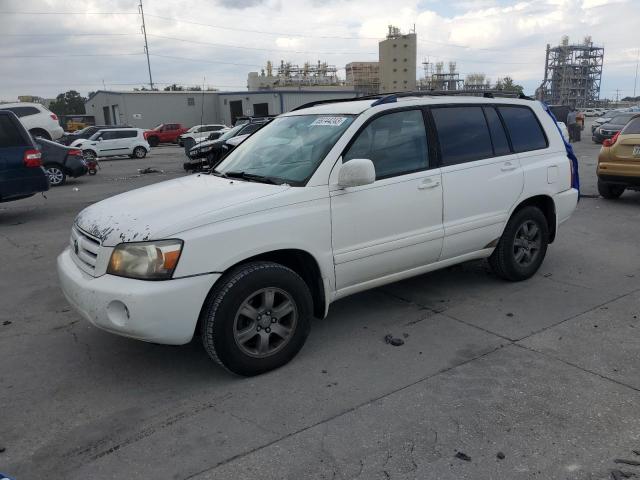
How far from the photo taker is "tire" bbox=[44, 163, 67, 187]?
48.5ft

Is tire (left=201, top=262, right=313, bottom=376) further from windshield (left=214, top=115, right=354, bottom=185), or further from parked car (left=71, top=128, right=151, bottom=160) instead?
parked car (left=71, top=128, right=151, bottom=160)

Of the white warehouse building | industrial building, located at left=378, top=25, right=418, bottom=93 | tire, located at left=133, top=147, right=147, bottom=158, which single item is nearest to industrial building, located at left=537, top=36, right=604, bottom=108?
industrial building, located at left=378, top=25, right=418, bottom=93

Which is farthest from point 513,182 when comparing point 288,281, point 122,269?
point 122,269

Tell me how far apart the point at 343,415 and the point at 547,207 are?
3.52 metres

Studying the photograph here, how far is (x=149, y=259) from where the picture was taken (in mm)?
3260

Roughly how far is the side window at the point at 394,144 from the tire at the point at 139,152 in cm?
2458

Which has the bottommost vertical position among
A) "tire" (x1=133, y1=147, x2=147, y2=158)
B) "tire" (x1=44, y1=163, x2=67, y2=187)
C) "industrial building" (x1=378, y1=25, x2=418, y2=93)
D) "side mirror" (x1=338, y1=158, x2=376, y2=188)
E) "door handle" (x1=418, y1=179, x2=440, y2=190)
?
"tire" (x1=133, y1=147, x2=147, y2=158)

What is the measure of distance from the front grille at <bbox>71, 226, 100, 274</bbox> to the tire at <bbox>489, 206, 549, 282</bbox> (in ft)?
11.7

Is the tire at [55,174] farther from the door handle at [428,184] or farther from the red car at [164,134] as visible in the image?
the red car at [164,134]

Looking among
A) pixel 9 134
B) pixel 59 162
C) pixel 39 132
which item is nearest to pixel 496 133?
pixel 9 134

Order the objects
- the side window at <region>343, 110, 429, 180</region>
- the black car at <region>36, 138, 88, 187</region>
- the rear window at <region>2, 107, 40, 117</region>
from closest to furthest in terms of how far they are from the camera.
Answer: the side window at <region>343, 110, 429, 180</region>
the black car at <region>36, 138, 88, 187</region>
the rear window at <region>2, 107, 40, 117</region>

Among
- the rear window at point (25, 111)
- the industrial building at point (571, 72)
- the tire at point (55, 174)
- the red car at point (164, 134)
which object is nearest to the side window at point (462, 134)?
the tire at point (55, 174)

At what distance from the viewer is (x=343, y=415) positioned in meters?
3.15

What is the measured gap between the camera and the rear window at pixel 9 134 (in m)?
8.92
